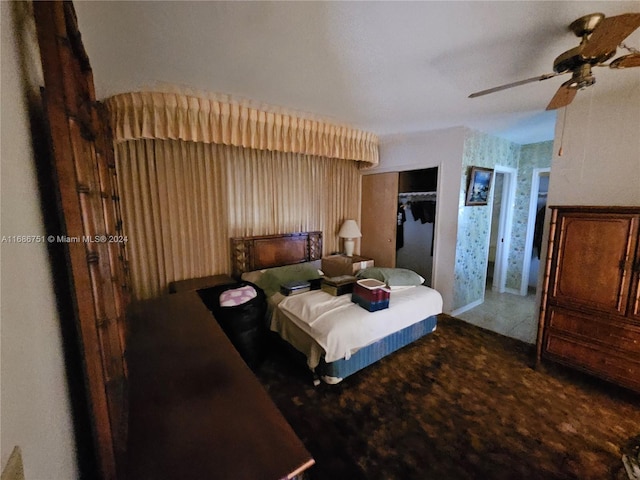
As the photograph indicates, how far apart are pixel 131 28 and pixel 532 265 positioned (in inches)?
228

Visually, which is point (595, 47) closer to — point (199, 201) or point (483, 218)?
point (483, 218)

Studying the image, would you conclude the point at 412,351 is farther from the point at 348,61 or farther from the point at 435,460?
the point at 348,61

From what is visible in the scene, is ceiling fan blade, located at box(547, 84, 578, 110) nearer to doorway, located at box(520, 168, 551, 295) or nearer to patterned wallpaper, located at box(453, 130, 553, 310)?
patterned wallpaper, located at box(453, 130, 553, 310)

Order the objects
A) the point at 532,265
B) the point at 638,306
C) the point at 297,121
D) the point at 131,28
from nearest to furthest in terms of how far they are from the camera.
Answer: the point at 131,28
the point at 638,306
the point at 297,121
the point at 532,265

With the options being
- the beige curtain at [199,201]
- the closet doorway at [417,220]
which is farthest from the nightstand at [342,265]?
the closet doorway at [417,220]

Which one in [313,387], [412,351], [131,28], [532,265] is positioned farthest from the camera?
[532,265]

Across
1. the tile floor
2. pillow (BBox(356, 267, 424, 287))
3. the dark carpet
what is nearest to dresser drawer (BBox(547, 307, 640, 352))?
the dark carpet

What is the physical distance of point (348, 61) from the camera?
5.82 feet

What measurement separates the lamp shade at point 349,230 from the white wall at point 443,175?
113 centimetres

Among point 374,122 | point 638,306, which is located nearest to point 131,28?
point 374,122

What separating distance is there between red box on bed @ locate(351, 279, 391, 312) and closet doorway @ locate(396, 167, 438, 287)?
175 centimetres

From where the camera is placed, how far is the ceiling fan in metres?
1.14

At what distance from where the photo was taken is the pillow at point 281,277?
114 inches

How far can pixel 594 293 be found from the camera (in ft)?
6.86
